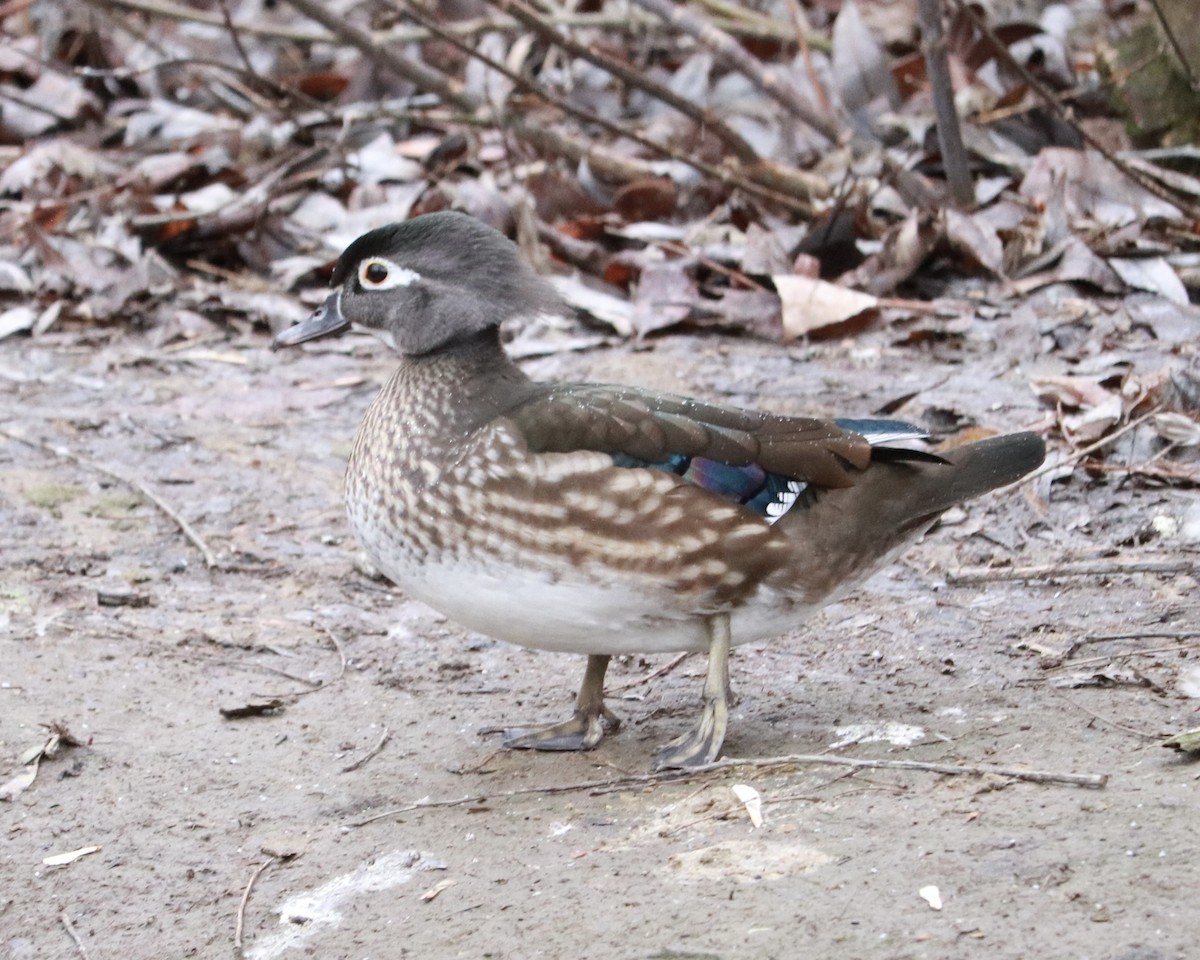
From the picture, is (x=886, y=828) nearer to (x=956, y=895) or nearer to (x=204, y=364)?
(x=956, y=895)

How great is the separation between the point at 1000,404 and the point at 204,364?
303 cm

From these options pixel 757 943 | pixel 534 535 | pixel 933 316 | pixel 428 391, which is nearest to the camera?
pixel 757 943

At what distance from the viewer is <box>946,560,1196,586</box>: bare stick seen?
380cm

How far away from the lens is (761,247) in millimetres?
6059

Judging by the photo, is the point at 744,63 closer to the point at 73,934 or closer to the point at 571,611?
the point at 571,611

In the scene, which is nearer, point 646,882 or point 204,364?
point 646,882

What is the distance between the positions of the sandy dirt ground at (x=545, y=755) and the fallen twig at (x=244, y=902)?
11 millimetres

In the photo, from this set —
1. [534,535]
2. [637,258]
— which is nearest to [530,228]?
[637,258]

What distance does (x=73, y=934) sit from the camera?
2.78 meters

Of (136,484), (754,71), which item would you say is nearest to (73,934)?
(136,484)

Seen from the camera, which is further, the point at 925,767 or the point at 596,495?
the point at 596,495

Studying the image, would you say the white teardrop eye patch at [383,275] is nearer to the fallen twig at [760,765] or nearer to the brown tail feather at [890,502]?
the brown tail feather at [890,502]

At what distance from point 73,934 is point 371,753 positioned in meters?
0.85

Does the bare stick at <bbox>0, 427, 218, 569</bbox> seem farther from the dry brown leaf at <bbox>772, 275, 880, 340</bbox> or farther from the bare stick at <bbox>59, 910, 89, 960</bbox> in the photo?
the dry brown leaf at <bbox>772, 275, 880, 340</bbox>
